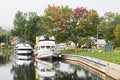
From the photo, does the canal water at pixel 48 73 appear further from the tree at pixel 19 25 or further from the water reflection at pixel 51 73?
the tree at pixel 19 25

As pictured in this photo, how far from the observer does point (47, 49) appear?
5953 cm

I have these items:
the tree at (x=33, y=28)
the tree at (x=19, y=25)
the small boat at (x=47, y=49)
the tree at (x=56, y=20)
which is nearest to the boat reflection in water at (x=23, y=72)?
the small boat at (x=47, y=49)

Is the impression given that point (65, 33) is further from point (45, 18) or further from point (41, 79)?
point (41, 79)

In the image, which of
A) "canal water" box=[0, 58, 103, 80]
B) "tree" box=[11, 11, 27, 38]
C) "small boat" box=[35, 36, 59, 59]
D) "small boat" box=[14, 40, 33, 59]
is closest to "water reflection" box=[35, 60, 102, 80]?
"canal water" box=[0, 58, 103, 80]

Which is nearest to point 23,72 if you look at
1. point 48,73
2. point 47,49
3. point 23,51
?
point 48,73

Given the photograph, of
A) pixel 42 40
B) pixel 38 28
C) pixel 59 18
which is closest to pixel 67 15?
pixel 59 18

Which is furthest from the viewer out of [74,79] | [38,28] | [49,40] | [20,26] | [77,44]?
[20,26]

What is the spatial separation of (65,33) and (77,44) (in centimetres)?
518

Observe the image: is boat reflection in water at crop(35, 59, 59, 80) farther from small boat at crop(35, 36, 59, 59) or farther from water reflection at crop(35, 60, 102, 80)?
small boat at crop(35, 36, 59, 59)

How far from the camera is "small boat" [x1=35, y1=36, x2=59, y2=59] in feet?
192

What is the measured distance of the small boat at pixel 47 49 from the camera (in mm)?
58625

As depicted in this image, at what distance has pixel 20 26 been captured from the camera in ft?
368

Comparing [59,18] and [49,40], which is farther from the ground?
[59,18]

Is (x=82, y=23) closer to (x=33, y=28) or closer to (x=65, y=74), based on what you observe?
(x=33, y=28)
